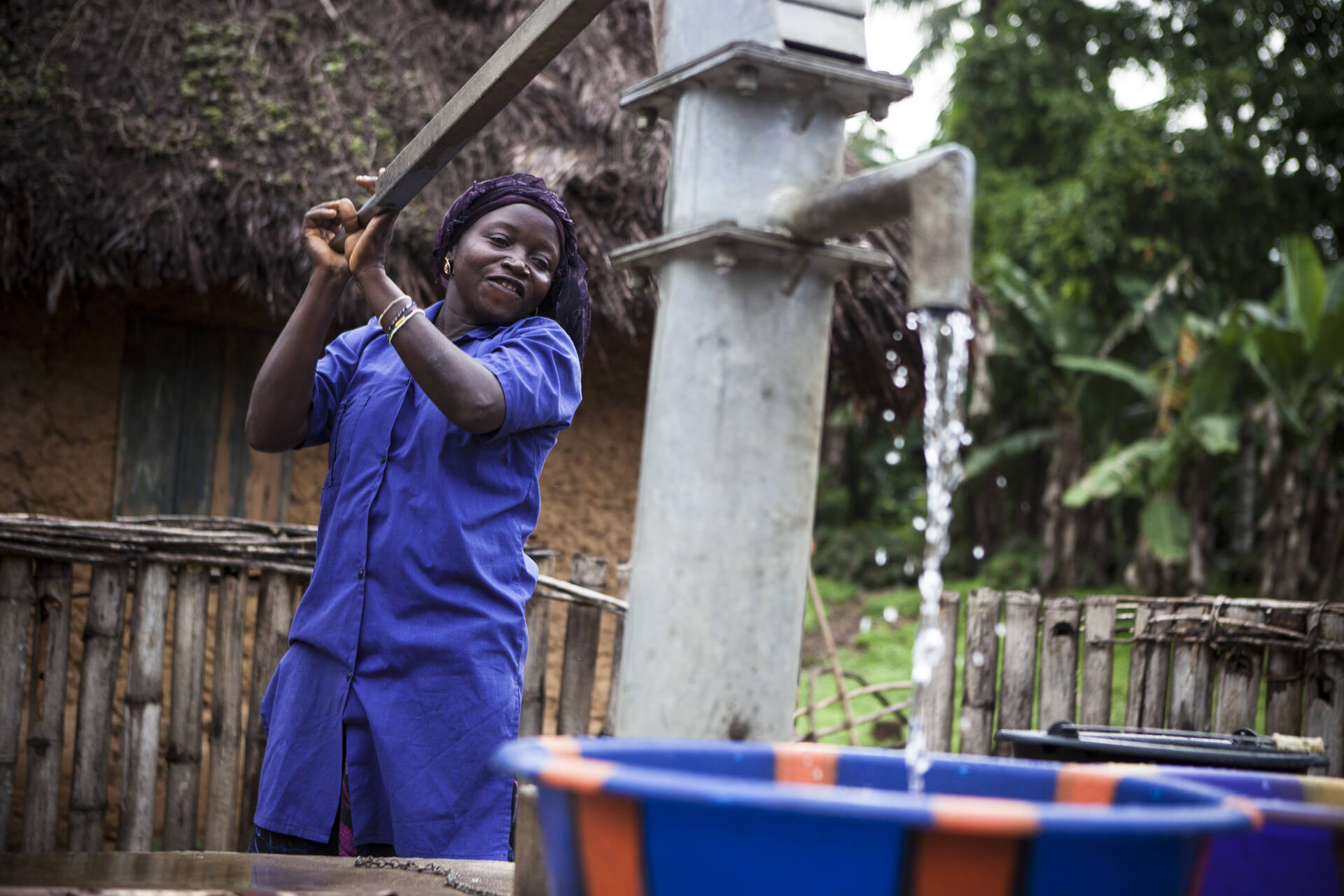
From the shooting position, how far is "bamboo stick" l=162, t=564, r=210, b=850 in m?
3.36

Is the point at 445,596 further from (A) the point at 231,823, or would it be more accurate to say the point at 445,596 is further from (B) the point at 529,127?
(B) the point at 529,127

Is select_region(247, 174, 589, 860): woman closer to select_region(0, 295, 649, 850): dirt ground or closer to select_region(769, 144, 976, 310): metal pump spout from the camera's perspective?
select_region(769, 144, 976, 310): metal pump spout

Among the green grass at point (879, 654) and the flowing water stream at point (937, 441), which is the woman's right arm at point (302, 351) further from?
the green grass at point (879, 654)

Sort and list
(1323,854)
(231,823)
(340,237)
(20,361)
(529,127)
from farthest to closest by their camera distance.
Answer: (529,127) < (20,361) < (231,823) < (340,237) < (1323,854)

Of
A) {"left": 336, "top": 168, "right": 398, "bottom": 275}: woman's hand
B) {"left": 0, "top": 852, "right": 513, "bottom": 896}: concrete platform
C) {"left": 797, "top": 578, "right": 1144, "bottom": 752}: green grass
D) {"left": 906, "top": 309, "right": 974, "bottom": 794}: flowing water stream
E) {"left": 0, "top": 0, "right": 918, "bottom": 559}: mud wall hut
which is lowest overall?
{"left": 797, "top": 578, "right": 1144, "bottom": 752}: green grass

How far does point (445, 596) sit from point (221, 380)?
344cm

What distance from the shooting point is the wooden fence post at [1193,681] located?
3340mm

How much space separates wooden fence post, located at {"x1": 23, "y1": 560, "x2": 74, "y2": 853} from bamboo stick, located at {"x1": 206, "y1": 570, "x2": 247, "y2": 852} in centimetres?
38

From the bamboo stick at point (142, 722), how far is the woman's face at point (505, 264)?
1740 millimetres

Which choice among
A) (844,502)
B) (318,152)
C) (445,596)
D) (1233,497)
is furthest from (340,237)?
(844,502)

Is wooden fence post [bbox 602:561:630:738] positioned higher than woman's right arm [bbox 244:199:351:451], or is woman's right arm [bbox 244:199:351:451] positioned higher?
woman's right arm [bbox 244:199:351:451]

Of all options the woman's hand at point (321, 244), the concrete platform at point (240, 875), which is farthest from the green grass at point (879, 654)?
the concrete platform at point (240, 875)

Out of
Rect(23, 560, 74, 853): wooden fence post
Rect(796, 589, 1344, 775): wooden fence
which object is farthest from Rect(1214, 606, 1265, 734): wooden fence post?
Rect(23, 560, 74, 853): wooden fence post

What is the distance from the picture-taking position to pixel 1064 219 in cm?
1246
